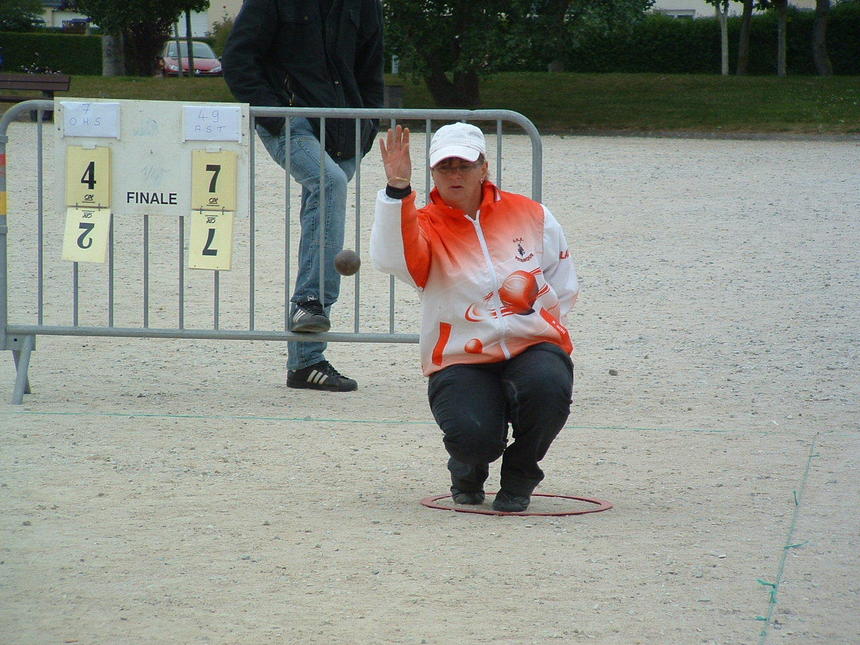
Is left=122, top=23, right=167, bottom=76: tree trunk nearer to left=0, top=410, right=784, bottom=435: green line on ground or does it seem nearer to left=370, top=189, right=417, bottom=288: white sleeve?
left=0, top=410, right=784, bottom=435: green line on ground

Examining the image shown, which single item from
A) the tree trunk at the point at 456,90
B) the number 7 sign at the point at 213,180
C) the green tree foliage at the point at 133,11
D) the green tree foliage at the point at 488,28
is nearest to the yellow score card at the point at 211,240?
the number 7 sign at the point at 213,180

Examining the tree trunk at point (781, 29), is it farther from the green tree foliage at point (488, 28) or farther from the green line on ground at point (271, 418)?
the green line on ground at point (271, 418)

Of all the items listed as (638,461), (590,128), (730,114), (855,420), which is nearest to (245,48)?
(638,461)

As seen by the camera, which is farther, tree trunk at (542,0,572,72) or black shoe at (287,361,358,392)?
tree trunk at (542,0,572,72)

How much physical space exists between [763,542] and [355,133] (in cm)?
308

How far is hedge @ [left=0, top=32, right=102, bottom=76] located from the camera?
46844 millimetres

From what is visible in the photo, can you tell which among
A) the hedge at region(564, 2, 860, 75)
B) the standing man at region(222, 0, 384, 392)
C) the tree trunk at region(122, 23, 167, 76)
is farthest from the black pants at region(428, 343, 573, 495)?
the hedge at region(564, 2, 860, 75)

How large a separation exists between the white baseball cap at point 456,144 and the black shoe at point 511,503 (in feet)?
3.58

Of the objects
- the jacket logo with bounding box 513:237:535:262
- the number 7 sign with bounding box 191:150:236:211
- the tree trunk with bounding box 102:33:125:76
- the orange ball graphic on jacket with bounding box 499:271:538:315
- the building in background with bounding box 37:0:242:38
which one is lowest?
the orange ball graphic on jacket with bounding box 499:271:538:315

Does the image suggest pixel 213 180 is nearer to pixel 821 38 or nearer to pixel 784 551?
pixel 784 551

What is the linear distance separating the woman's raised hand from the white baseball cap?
0.48 ft

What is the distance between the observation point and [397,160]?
158 inches

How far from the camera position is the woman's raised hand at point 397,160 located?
4004 millimetres

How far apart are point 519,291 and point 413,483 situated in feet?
2.86
